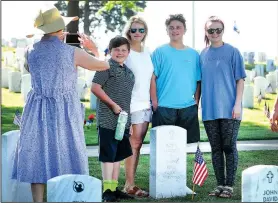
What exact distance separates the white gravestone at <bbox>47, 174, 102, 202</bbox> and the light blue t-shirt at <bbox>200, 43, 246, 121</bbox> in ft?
8.37

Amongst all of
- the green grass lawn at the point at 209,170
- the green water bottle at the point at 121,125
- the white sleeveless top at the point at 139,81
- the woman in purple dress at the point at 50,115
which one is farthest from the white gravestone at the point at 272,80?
the woman in purple dress at the point at 50,115

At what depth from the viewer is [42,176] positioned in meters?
6.95

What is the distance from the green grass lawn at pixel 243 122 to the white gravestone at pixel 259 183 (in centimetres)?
684

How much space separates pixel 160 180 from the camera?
793 centimetres

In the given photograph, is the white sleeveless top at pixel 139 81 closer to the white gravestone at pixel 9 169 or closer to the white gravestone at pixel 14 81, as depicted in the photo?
the white gravestone at pixel 9 169

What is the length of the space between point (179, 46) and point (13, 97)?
12851 millimetres

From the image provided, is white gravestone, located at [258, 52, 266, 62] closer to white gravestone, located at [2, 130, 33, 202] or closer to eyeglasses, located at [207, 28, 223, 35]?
eyeglasses, located at [207, 28, 223, 35]

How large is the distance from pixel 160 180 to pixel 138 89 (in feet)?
3.29

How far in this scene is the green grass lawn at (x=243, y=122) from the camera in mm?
13982

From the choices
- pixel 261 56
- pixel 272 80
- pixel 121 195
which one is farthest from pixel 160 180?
pixel 261 56

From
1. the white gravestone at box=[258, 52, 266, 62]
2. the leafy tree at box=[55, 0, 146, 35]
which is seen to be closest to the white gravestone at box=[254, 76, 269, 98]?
the leafy tree at box=[55, 0, 146, 35]

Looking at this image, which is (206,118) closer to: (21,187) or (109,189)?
(109,189)

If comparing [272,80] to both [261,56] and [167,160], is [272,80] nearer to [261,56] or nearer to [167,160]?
[261,56]

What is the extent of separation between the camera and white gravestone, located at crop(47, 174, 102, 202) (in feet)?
19.0
